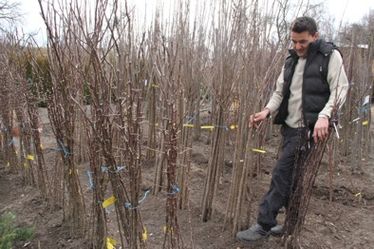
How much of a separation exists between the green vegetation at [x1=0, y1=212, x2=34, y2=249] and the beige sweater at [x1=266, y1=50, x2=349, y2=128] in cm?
199

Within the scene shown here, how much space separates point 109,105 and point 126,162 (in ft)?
1.01

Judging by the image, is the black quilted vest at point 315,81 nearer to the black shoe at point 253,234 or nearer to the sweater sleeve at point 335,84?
the sweater sleeve at point 335,84

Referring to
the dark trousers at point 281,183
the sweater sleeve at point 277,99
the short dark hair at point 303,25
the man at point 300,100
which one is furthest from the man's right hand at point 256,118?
the short dark hair at point 303,25

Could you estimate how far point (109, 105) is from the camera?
209 centimetres

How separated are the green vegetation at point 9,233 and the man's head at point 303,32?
2289mm

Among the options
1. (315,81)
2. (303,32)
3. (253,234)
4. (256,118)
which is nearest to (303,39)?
(303,32)

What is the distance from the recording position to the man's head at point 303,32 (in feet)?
9.02

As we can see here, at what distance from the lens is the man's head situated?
9.02ft

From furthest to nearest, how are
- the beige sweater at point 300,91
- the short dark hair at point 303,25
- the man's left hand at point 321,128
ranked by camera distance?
the short dark hair at point 303,25, the beige sweater at point 300,91, the man's left hand at point 321,128

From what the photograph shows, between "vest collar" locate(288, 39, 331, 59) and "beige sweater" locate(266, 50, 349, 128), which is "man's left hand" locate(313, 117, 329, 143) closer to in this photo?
"beige sweater" locate(266, 50, 349, 128)

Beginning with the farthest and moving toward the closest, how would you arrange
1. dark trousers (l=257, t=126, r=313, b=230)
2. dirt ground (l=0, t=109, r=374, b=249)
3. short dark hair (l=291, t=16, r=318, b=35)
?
dirt ground (l=0, t=109, r=374, b=249) → dark trousers (l=257, t=126, r=313, b=230) → short dark hair (l=291, t=16, r=318, b=35)

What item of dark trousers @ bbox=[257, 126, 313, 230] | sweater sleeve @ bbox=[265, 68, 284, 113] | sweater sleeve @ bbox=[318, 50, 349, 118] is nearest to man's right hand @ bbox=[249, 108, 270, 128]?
sweater sleeve @ bbox=[265, 68, 284, 113]

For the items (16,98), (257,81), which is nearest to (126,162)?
(257,81)

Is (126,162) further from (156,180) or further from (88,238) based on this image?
(156,180)
